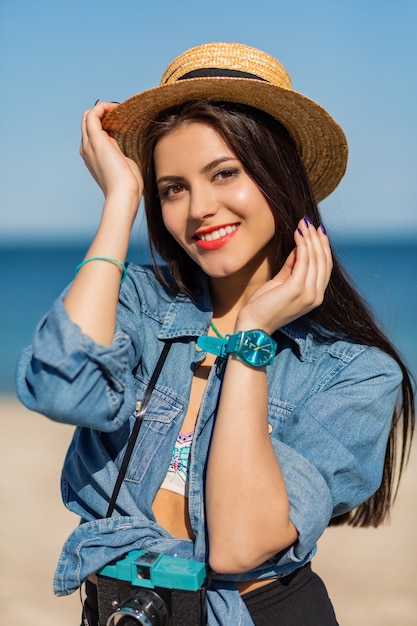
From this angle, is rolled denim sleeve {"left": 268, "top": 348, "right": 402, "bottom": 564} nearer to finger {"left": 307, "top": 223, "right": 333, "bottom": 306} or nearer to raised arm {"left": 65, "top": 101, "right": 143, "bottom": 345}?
finger {"left": 307, "top": 223, "right": 333, "bottom": 306}

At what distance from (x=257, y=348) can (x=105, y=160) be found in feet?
2.79

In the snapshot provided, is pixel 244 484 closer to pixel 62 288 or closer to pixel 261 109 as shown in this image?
pixel 261 109

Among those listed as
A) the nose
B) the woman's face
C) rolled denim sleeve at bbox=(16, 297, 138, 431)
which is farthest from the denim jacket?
the nose

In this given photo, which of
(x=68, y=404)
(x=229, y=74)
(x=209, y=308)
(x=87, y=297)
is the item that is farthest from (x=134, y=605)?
(x=229, y=74)

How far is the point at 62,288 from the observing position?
2475 cm

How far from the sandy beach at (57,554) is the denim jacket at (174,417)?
123 inches

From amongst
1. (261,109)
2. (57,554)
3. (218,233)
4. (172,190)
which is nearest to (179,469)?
(218,233)

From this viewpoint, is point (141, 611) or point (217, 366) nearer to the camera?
point (141, 611)

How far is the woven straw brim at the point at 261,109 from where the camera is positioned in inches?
103

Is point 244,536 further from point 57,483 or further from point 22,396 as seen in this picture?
point 57,483

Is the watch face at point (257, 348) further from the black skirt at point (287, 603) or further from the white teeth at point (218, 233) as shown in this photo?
the black skirt at point (287, 603)

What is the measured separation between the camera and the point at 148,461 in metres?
2.47

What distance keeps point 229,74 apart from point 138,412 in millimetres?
1129

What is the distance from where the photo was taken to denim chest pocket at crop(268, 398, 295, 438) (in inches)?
98.3
